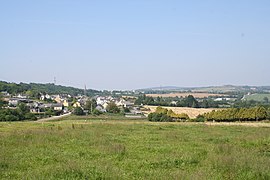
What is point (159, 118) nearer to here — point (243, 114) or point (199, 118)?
point (199, 118)

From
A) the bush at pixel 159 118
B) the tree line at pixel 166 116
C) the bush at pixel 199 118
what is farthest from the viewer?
the tree line at pixel 166 116

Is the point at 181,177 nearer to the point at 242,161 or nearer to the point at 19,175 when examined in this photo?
the point at 242,161

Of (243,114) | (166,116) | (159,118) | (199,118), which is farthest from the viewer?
(166,116)

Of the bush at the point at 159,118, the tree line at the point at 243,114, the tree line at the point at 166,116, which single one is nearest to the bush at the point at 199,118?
the tree line at the point at 243,114

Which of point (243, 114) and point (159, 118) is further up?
point (243, 114)

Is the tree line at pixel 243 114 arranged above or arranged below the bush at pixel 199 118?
above

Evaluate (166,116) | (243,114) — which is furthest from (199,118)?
(243,114)

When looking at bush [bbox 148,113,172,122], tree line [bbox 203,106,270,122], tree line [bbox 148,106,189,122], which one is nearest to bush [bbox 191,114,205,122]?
tree line [bbox 203,106,270,122]

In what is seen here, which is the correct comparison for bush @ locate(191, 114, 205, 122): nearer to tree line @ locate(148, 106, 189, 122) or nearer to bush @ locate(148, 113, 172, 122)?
tree line @ locate(148, 106, 189, 122)

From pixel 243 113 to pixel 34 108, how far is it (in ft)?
195

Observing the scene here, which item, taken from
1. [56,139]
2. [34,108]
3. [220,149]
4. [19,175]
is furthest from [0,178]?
[34,108]

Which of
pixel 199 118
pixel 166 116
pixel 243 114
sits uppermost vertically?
pixel 243 114

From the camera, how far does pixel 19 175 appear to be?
1314 cm

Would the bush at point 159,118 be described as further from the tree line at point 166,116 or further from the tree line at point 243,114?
the tree line at point 243,114
